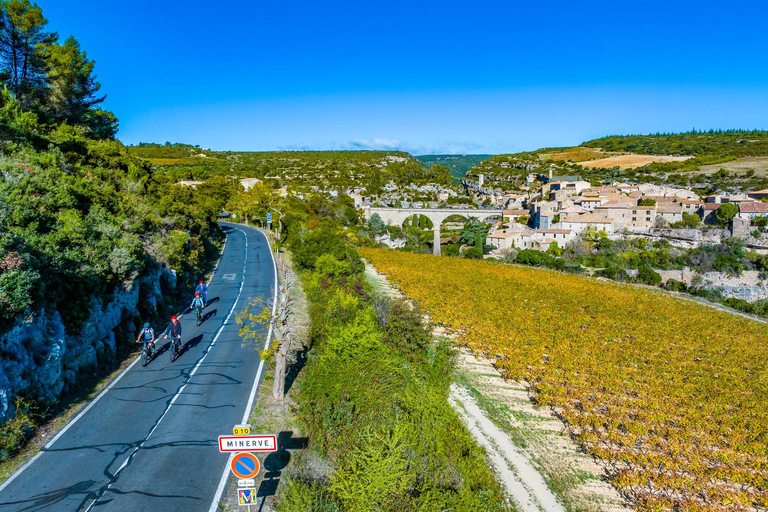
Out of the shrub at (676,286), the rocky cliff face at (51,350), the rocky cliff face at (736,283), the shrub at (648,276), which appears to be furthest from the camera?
the shrub at (648,276)

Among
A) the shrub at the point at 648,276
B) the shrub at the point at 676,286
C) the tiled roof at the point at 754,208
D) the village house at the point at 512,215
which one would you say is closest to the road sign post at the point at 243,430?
the shrub at the point at 676,286

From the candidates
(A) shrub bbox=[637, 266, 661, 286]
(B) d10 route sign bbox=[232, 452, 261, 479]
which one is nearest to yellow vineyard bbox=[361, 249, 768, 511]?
(A) shrub bbox=[637, 266, 661, 286]

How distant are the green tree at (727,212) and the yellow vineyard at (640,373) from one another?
28010 mm

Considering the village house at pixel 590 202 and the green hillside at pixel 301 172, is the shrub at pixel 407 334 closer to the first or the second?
the village house at pixel 590 202

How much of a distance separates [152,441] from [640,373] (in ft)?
69.0

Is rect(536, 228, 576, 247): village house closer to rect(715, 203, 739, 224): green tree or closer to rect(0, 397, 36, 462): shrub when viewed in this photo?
rect(715, 203, 739, 224): green tree

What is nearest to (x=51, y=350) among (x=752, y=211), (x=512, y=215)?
(x=752, y=211)

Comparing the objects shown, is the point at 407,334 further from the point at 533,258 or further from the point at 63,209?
the point at 533,258

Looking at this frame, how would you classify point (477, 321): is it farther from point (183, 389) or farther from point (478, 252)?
point (478, 252)

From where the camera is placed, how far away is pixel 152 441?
952cm

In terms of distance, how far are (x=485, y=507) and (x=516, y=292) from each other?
2816cm

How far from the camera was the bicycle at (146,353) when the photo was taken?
1353 cm

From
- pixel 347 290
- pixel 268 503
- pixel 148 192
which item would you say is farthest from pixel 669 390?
pixel 148 192

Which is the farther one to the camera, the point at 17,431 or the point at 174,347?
the point at 174,347
